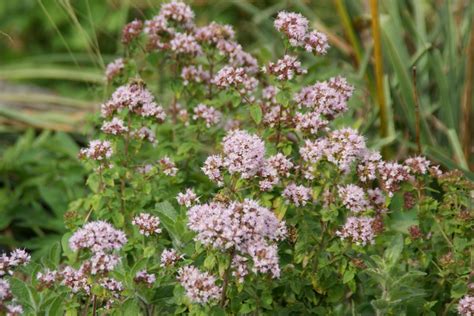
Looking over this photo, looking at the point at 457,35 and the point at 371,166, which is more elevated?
the point at 457,35

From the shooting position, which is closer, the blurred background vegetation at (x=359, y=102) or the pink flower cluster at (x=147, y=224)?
the pink flower cluster at (x=147, y=224)

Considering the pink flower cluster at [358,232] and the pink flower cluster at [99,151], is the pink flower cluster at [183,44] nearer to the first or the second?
the pink flower cluster at [99,151]

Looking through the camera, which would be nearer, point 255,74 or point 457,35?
point 255,74

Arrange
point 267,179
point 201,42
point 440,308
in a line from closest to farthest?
point 267,179 → point 440,308 → point 201,42

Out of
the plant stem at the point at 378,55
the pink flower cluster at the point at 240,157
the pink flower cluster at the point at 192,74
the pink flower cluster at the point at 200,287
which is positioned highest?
the plant stem at the point at 378,55

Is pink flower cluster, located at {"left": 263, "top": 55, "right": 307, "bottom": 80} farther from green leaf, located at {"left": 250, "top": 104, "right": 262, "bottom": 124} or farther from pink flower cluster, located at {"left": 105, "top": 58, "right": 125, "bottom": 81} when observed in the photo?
pink flower cluster, located at {"left": 105, "top": 58, "right": 125, "bottom": 81}

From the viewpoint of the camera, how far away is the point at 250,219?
2.09 metres

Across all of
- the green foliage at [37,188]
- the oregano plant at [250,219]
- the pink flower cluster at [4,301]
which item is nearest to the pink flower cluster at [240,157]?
the oregano plant at [250,219]

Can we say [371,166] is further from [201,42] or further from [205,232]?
[201,42]

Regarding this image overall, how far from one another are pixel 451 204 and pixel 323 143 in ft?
1.97

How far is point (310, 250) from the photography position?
2682 millimetres

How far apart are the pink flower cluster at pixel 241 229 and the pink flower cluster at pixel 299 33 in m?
0.69

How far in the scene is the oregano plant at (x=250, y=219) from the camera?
7.36 feet

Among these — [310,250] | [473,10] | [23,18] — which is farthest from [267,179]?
[23,18]
